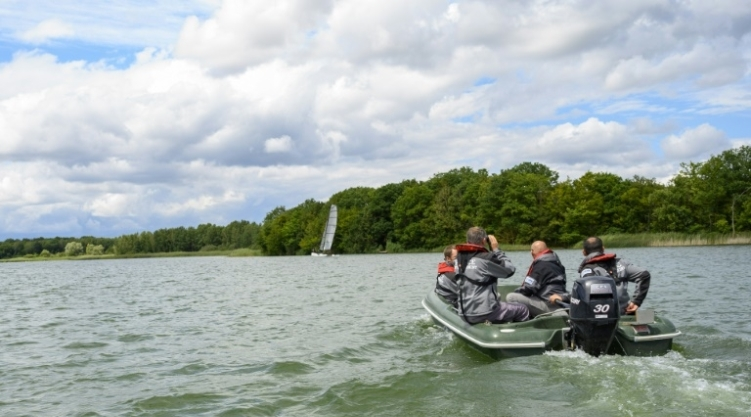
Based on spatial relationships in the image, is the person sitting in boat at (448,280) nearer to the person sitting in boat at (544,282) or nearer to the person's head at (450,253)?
the person's head at (450,253)

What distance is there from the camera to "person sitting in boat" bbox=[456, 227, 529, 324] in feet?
28.8

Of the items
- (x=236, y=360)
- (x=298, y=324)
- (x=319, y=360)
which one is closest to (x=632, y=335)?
(x=319, y=360)

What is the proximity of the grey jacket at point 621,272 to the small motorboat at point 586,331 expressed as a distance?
0.43m

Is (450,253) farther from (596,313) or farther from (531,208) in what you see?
(531,208)

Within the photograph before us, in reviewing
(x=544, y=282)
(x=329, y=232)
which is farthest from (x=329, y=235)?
(x=544, y=282)

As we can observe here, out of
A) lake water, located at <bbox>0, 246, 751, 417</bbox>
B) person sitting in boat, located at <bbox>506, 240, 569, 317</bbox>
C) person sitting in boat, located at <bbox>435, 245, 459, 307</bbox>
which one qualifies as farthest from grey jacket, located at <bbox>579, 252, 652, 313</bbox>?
person sitting in boat, located at <bbox>435, 245, 459, 307</bbox>

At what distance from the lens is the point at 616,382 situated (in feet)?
22.9

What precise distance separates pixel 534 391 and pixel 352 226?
75.2 m

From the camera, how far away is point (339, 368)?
30.3ft

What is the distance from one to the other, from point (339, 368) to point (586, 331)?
3.20 m

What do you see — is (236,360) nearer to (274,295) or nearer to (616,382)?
(616,382)

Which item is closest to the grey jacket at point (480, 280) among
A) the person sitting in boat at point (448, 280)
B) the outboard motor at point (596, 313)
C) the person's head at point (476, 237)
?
the person's head at point (476, 237)

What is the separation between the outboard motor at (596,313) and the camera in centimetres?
789

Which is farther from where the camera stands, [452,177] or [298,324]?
[452,177]
